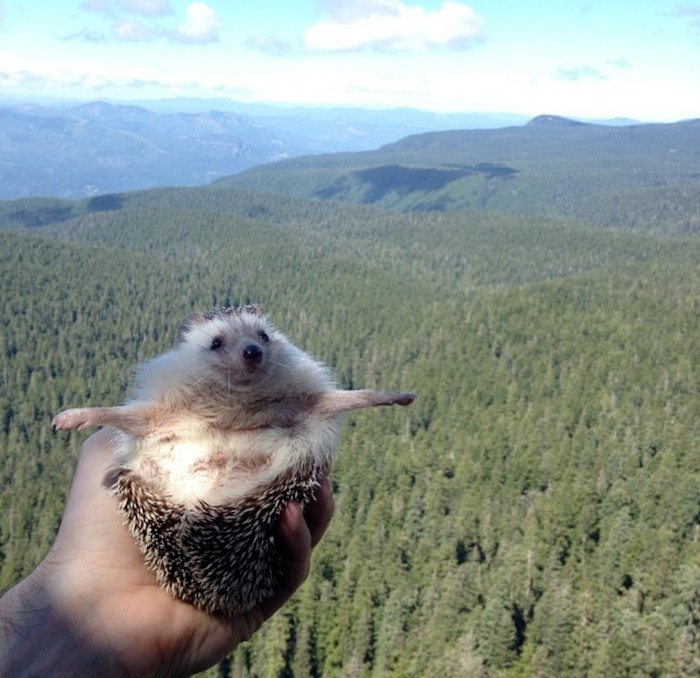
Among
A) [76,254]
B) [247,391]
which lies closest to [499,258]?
[76,254]

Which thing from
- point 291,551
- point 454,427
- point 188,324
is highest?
point 188,324

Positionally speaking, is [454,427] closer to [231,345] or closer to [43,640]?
[231,345]

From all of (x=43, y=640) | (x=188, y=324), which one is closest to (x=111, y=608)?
(x=43, y=640)

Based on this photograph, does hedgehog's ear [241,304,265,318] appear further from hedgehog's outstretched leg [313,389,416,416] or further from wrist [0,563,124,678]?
wrist [0,563,124,678]

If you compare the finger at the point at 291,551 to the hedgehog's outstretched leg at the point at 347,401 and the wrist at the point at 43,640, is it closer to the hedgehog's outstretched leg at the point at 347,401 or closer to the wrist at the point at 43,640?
the hedgehog's outstretched leg at the point at 347,401

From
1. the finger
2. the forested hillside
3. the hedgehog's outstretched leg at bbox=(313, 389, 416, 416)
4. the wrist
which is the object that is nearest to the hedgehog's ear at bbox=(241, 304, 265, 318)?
the forested hillside
